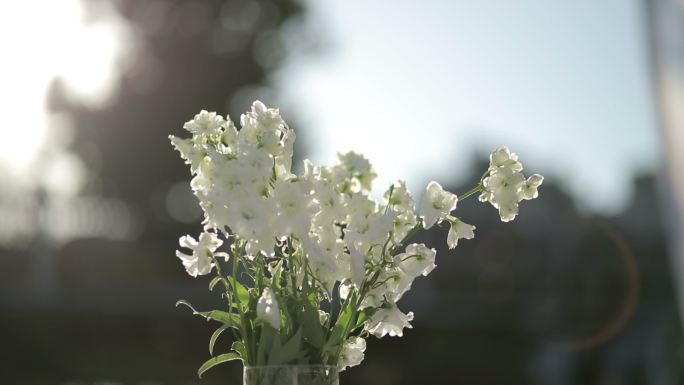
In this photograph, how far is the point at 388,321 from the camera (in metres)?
1.10

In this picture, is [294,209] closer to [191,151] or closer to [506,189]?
[191,151]

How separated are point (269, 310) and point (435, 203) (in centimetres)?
22

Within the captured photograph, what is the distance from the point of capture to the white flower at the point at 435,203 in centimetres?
108

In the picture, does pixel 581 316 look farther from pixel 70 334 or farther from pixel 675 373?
pixel 70 334

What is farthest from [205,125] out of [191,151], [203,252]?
[203,252]

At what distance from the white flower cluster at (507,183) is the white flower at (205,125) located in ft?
1.03

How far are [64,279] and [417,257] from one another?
11.1 m

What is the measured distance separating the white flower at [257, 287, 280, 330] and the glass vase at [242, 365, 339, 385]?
0.16 ft

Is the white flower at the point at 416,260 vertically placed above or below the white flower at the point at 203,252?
below

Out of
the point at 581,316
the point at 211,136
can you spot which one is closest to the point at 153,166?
the point at 581,316

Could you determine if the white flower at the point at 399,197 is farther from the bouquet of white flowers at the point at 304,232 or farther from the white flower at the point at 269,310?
the white flower at the point at 269,310

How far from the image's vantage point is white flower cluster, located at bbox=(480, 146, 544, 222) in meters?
1.11

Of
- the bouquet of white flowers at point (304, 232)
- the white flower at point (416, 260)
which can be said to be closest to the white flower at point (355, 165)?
the bouquet of white flowers at point (304, 232)

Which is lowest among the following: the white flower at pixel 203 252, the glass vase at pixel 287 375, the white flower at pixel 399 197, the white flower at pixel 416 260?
the glass vase at pixel 287 375
